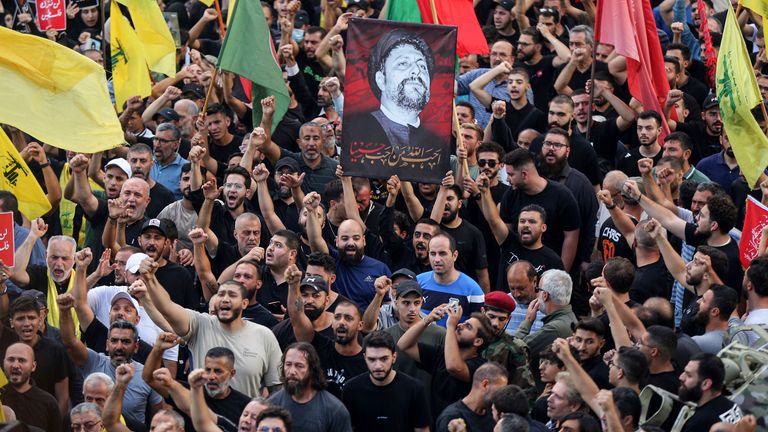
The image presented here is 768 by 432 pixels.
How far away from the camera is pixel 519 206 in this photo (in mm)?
14453

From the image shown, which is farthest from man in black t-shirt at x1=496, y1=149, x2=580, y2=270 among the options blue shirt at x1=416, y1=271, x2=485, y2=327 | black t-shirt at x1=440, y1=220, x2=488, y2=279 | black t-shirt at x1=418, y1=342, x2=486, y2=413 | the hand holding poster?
the hand holding poster

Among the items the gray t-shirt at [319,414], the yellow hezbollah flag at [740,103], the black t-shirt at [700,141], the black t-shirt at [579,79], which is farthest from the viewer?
the black t-shirt at [579,79]

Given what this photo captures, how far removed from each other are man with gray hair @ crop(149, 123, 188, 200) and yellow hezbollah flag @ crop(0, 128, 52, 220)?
6.36 feet

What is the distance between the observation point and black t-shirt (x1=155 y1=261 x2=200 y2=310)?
13.6m

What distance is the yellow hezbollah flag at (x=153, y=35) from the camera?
1703 centimetres

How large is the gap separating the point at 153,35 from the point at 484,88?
3.28m

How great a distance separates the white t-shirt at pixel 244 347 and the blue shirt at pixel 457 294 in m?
1.38

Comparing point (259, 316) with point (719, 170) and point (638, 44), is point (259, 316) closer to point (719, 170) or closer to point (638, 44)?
point (719, 170)

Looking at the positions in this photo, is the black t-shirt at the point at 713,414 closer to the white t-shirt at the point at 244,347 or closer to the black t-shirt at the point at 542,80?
the white t-shirt at the point at 244,347

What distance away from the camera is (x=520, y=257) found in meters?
13.9

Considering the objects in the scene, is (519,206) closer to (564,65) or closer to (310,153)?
(310,153)

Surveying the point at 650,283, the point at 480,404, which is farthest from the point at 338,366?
the point at 650,283

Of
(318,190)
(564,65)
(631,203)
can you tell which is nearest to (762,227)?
(631,203)

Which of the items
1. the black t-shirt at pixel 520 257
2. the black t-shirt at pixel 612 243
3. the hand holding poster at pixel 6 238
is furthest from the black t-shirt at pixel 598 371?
the hand holding poster at pixel 6 238
